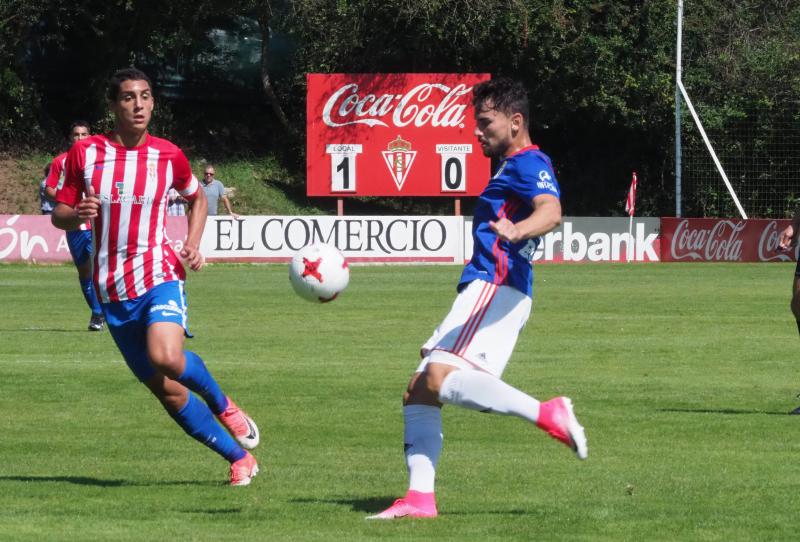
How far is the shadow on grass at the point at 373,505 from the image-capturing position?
642cm

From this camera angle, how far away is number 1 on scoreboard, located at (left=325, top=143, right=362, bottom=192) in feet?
119

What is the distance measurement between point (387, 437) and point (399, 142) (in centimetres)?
2781

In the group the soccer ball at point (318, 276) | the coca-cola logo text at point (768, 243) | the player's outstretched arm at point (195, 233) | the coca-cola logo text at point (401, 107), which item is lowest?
the coca-cola logo text at point (768, 243)

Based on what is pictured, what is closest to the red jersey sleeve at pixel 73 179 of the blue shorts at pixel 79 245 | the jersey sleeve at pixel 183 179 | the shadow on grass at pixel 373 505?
the jersey sleeve at pixel 183 179

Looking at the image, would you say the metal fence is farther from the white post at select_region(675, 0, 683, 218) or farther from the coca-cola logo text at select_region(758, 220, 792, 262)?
the coca-cola logo text at select_region(758, 220, 792, 262)

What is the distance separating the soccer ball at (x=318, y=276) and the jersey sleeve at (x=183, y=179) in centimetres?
66

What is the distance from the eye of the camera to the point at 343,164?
36125 millimetres

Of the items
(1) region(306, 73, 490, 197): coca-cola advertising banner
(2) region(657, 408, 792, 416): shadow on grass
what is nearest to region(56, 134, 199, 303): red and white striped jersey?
(2) region(657, 408, 792, 416): shadow on grass

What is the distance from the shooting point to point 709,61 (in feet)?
139

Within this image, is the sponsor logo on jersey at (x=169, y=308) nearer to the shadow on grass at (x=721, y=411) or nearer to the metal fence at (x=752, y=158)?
the shadow on grass at (x=721, y=411)

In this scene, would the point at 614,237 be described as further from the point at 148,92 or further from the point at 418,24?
the point at 148,92

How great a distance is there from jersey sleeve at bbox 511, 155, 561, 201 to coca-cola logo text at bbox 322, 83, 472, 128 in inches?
1189

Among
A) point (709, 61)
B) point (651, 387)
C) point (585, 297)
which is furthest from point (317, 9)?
point (651, 387)

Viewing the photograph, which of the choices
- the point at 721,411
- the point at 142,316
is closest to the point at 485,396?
the point at 142,316
